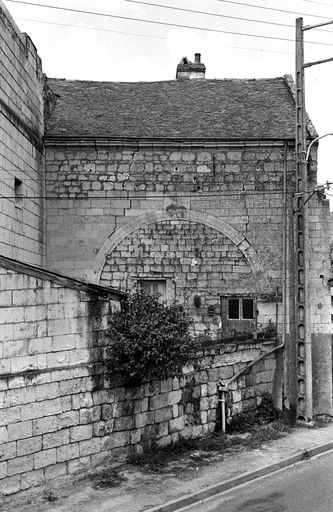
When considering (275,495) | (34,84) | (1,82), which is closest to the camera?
(275,495)

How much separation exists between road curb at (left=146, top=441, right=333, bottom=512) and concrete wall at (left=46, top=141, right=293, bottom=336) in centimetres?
455

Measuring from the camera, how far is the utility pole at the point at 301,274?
13453 mm

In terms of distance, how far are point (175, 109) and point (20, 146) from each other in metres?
5.14

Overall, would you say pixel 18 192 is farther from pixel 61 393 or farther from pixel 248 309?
pixel 248 309

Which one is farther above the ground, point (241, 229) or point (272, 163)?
point (272, 163)

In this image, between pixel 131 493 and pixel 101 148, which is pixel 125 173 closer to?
pixel 101 148

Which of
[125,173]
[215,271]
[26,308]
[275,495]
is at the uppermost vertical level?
[125,173]

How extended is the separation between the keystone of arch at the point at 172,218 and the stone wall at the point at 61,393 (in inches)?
203

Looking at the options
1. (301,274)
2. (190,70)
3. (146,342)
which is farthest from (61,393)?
(190,70)

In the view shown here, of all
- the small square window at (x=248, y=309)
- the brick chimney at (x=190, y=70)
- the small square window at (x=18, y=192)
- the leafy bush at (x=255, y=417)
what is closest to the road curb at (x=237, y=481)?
the leafy bush at (x=255, y=417)

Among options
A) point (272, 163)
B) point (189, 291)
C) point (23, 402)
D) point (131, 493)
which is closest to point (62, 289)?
point (23, 402)

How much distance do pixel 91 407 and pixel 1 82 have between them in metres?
6.66

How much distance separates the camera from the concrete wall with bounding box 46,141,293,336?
1527 centimetres

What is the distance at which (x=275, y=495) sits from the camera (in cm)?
902
